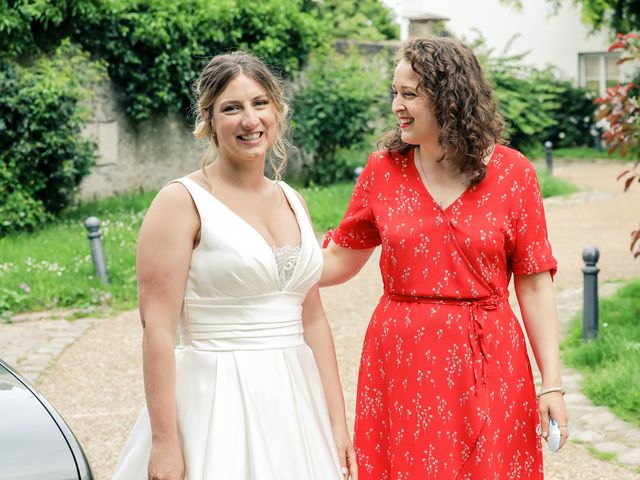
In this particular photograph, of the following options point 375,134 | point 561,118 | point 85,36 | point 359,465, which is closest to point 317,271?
point 359,465

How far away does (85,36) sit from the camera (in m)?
14.4

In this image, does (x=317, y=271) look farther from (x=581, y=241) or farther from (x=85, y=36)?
(x=85, y=36)

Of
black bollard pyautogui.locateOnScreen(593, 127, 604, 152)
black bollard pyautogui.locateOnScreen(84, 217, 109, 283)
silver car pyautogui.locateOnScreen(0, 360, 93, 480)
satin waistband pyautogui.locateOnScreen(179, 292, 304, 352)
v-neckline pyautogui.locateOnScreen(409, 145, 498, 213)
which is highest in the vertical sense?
v-neckline pyautogui.locateOnScreen(409, 145, 498, 213)

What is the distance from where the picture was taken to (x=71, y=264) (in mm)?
10125

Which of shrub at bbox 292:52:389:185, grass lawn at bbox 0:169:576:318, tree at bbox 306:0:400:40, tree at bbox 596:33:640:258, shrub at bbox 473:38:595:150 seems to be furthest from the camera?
tree at bbox 306:0:400:40

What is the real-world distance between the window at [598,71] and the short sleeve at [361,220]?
91.2ft

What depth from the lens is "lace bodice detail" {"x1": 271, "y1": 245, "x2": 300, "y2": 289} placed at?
116 inches

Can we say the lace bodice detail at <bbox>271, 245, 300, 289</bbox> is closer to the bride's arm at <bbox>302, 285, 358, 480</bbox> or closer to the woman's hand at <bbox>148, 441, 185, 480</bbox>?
the bride's arm at <bbox>302, 285, 358, 480</bbox>

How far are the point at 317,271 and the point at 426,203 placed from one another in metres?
0.39

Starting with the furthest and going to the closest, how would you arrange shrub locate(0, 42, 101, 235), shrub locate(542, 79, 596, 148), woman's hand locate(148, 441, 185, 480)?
shrub locate(542, 79, 596, 148)
shrub locate(0, 42, 101, 235)
woman's hand locate(148, 441, 185, 480)

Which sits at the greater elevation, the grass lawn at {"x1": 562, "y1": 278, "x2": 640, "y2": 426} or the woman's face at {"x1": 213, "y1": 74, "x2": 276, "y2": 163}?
the woman's face at {"x1": 213, "y1": 74, "x2": 276, "y2": 163}

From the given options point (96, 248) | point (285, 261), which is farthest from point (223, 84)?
point (96, 248)

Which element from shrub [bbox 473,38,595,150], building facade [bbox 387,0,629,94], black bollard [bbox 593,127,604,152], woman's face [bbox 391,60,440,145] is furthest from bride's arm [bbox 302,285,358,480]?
building facade [bbox 387,0,629,94]

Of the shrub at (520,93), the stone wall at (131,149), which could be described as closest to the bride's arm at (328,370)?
the stone wall at (131,149)
